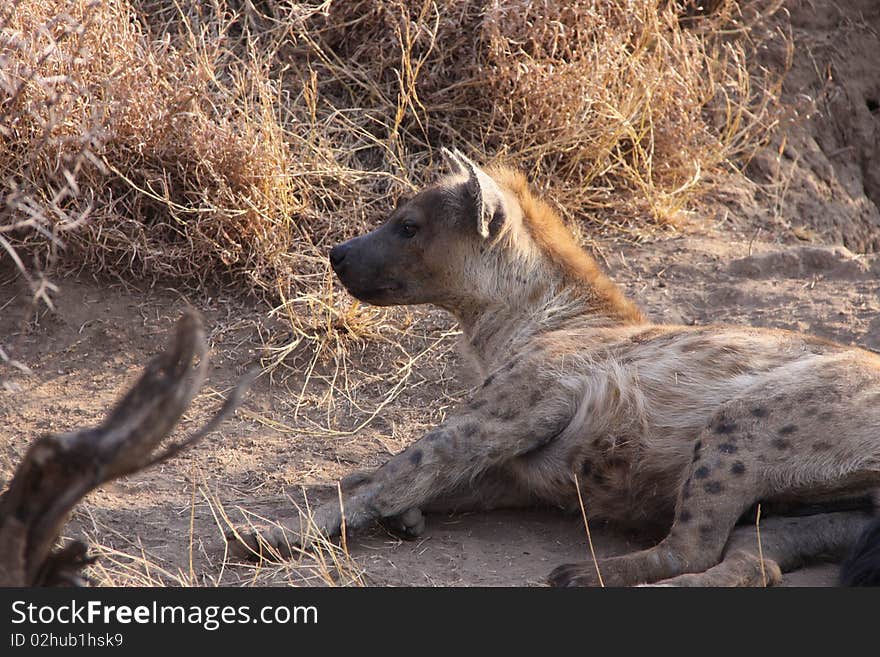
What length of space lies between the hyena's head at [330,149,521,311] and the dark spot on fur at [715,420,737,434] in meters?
1.30

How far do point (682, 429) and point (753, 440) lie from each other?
297 millimetres

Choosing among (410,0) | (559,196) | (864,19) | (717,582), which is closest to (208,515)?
(717,582)

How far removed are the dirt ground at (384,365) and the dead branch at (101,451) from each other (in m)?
1.11

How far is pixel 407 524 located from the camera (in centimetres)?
417

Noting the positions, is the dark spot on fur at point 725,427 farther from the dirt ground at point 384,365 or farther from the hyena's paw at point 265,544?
the hyena's paw at point 265,544

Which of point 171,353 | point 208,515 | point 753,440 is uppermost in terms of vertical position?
point 171,353

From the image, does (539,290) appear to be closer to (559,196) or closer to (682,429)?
(682,429)

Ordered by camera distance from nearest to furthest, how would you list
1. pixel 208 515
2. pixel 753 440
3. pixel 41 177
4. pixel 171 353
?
pixel 171 353 → pixel 753 440 → pixel 208 515 → pixel 41 177

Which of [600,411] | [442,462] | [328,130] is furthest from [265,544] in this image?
[328,130]

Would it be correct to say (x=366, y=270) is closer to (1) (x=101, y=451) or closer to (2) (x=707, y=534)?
(2) (x=707, y=534)

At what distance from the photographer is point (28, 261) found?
5.69 metres

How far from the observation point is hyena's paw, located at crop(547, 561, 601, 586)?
362 centimetres

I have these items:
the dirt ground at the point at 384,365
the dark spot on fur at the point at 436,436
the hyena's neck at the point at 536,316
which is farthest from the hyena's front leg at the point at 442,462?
the hyena's neck at the point at 536,316

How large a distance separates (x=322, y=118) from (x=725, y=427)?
135 inches
